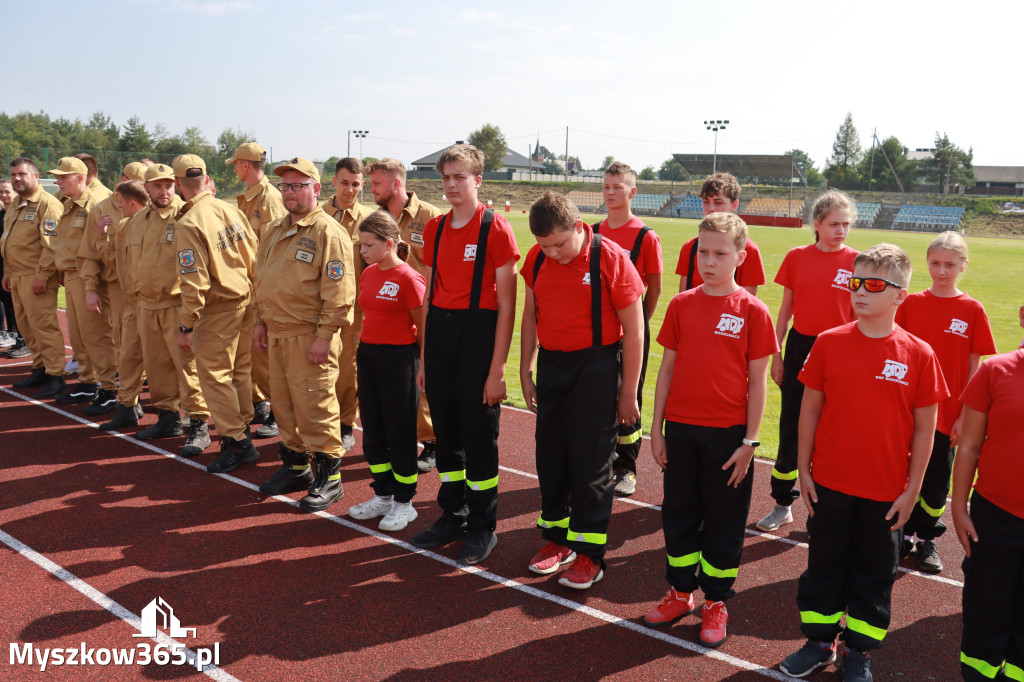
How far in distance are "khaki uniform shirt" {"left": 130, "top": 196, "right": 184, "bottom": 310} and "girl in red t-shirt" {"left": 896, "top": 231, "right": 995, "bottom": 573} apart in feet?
19.1

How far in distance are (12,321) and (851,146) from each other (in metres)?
122

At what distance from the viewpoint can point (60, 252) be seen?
8.27 metres

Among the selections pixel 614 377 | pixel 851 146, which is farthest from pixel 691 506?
pixel 851 146

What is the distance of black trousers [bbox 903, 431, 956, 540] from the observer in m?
4.37

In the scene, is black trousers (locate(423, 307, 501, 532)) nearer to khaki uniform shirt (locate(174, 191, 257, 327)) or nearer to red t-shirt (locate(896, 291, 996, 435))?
khaki uniform shirt (locate(174, 191, 257, 327))

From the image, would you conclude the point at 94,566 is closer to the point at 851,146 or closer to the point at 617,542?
the point at 617,542

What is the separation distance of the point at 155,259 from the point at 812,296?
18.2 ft

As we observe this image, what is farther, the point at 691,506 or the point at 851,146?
the point at 851,146

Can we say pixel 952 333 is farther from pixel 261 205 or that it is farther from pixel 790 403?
pixel 261 205

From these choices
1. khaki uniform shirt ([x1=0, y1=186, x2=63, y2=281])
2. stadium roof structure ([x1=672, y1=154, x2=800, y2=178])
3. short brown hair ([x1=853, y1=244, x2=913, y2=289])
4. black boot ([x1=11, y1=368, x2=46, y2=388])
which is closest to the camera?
short brown hair ([x1=853, y1=244, x2=913, y2=289])

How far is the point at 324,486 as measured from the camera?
18.4ft

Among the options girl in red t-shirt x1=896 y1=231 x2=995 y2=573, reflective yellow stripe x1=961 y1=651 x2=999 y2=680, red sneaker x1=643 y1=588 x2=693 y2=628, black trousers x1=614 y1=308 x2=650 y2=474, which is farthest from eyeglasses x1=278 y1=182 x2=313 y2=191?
reflective yellow stripe x1=961 y1=651 x2=999 y2=680

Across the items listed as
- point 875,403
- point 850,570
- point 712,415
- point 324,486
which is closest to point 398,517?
point 324,486

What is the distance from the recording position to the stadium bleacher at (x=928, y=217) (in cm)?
6231
